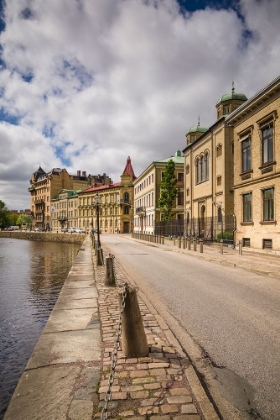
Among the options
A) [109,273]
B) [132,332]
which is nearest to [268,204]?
[109,273]

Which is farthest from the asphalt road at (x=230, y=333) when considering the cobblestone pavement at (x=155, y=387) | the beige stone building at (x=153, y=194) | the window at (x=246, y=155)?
the beige stone building at (x=153, y=194)

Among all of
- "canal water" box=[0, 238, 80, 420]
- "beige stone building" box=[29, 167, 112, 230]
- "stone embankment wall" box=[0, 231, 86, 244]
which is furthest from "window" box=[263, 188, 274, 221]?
"beige stone building" box=[29, 167, 112, 230]

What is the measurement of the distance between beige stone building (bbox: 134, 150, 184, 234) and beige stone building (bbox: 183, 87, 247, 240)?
28.7ft

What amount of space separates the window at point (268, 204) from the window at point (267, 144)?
192 cm

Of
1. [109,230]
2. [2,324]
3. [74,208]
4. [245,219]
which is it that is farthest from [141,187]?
[2,324]

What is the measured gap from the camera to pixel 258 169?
20688 mm

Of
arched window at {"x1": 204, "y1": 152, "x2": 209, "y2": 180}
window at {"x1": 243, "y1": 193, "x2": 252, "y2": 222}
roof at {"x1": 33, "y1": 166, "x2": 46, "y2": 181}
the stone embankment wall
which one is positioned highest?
roof at {"x1": 33, "y1": 166, "x2": 46, "y2": 181}

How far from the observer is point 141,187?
217ft

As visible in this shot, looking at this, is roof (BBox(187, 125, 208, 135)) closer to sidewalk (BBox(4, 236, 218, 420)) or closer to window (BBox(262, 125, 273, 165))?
window (BBox(262, 125, 273, 165))

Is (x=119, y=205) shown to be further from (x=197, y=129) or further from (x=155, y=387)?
(x=155, y=387)

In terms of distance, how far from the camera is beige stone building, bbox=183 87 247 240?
30031mm

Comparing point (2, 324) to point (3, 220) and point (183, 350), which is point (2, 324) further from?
point (3, 220)

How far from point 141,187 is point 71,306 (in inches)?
2347

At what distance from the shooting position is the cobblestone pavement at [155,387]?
115 inches
